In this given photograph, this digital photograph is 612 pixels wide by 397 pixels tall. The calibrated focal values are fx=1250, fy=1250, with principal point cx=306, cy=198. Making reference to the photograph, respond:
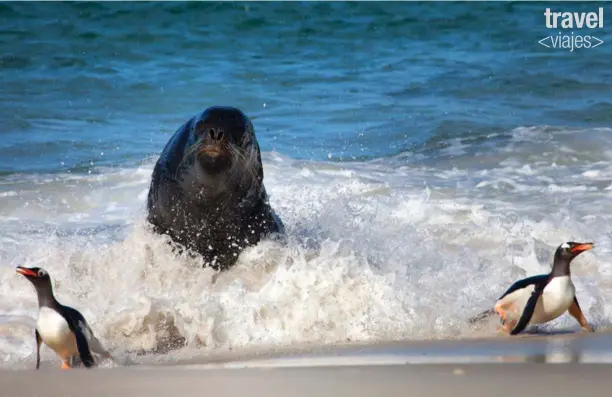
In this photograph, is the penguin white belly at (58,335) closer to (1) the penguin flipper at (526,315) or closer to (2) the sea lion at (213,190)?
(2) the sea lion at (213,190)

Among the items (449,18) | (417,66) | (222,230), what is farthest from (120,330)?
(449,18)

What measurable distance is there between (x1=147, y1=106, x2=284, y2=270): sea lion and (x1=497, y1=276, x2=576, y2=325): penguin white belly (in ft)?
5.05

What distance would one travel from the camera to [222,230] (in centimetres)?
721

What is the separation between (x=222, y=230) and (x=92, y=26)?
1443 cm

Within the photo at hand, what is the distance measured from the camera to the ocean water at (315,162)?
7.05 m

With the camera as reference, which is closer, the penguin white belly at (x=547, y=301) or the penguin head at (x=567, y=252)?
the penguin white belly at (x=547, y=301)

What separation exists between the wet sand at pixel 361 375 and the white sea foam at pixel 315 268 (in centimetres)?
62

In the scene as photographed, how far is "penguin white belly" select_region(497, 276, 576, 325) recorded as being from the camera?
677cm

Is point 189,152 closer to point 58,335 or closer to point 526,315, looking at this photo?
point 58,335

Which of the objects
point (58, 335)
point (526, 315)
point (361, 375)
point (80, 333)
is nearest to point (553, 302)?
point (526, 315)

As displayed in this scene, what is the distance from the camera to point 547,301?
6.79 meters

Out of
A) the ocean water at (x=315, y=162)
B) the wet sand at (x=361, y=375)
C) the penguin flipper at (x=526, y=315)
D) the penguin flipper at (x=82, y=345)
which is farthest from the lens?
the ocean water at (x=315, y=162)

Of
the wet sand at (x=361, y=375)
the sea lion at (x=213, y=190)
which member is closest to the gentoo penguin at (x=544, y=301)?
the wet sand at (x=361, y=375)

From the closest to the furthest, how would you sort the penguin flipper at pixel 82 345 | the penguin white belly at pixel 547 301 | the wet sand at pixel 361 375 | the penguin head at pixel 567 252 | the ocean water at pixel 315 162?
1. the wet sand at pixel 361 375
2. the penguin flipper at pixel 82 345
3. the penguin white belly at pixel 547 301
4. the penguin head at pixel 567 252
5. the ocean water at pixel 315 162
